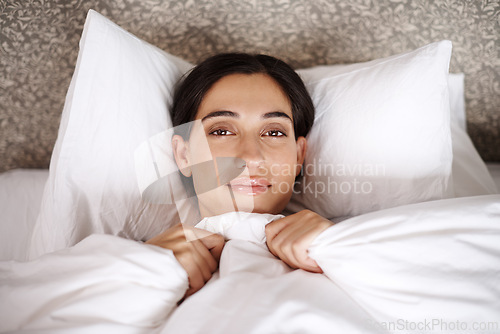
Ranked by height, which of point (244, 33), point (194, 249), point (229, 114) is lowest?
point (194, 249)

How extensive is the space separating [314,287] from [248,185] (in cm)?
31

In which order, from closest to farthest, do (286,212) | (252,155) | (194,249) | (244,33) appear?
1. (194,249)
2. (252,155)
3. (286,212)
4. (244,33)

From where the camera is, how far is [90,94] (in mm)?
858

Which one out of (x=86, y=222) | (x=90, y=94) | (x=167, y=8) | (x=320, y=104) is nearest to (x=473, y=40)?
(x=320, y=104)

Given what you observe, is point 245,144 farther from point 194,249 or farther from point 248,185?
point 194,249

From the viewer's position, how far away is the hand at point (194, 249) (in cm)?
70

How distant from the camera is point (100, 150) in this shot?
0.86m

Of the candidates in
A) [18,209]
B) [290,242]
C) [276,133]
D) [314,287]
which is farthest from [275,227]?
[18,209]

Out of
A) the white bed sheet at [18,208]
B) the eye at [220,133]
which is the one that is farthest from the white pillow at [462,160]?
the eye at [220,133]

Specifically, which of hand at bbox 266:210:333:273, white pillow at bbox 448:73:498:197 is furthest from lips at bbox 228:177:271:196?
white pillow at bbox 448:73:498:197

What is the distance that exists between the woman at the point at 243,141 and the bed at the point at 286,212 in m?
0.05

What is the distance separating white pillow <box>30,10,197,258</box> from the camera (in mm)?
826

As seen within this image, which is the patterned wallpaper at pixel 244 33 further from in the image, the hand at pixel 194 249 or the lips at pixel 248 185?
the hand at pixel 194 249

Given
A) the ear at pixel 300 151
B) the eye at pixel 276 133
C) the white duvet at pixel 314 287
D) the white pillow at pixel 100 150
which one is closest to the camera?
the white duvet at pixel 314 287
